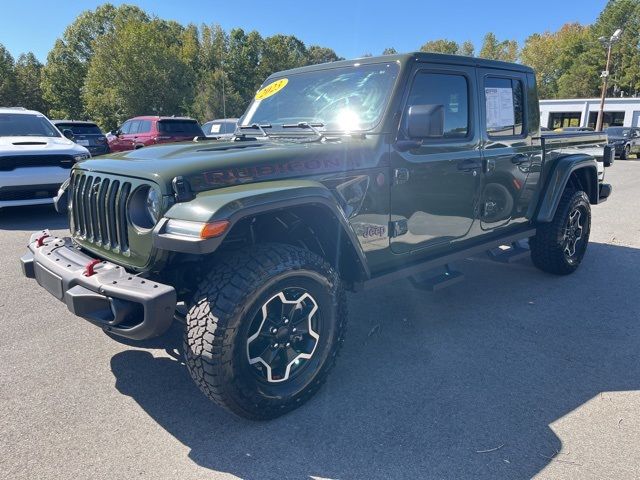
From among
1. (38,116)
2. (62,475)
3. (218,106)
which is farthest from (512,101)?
(218,106)

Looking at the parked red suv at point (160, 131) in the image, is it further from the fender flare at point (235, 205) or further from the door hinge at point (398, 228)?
the fender flare at point (235, 205)

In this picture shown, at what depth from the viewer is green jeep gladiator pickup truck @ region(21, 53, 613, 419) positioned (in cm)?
231

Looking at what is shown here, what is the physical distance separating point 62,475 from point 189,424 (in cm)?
62

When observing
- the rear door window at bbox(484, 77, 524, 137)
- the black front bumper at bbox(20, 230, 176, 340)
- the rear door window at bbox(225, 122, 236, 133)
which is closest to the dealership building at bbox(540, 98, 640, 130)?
the rear door window at bbox(225, 122, 236, 133)

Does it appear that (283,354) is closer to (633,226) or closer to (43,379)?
(43,379)

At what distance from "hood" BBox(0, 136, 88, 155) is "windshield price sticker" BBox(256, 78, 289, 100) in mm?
4927

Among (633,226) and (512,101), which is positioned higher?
(512,101)

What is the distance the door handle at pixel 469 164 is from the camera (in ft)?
11.7

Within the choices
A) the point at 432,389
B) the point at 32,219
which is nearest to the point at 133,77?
the point at 32,219

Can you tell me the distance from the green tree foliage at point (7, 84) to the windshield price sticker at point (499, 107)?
53720mm

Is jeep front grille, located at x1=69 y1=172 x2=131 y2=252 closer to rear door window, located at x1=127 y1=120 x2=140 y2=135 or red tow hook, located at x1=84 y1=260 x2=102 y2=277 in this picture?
red tow hook, located at x1=84 y1=260 x2=102 y2=277

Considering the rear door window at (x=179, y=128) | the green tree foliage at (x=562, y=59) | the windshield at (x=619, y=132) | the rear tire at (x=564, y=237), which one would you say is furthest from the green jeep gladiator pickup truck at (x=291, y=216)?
the green tree foliage at (x=562, y=59)

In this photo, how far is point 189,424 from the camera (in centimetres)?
254

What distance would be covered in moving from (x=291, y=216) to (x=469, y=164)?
1.61m
